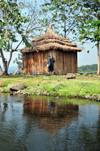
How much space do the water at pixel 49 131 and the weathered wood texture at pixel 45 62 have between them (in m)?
16.7

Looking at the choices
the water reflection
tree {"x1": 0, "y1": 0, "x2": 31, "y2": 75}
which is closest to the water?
the water reflection

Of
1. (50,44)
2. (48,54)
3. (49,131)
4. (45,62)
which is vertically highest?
(50,44)

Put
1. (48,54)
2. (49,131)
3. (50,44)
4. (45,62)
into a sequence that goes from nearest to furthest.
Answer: (49,131) < (50,44) < (48,54) < (45,62)

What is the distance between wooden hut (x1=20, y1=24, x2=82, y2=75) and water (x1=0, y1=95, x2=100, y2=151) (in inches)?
647

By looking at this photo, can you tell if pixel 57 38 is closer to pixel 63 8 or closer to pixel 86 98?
pixel 63 8

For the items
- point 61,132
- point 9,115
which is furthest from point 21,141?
point 9,115

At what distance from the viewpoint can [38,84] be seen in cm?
1401

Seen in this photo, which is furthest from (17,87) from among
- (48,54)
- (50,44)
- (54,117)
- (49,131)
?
(48,54)

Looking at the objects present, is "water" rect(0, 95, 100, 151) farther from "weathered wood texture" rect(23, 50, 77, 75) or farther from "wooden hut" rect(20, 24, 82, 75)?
"weathered wood texture" rect(23, 50, 77, 75)

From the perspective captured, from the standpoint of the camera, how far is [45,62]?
944 inches

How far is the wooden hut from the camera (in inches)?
915

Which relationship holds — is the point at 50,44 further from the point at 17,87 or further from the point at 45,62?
the point at 17,87

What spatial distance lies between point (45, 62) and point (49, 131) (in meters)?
19.4

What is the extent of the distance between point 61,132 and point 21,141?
1.07 meters
